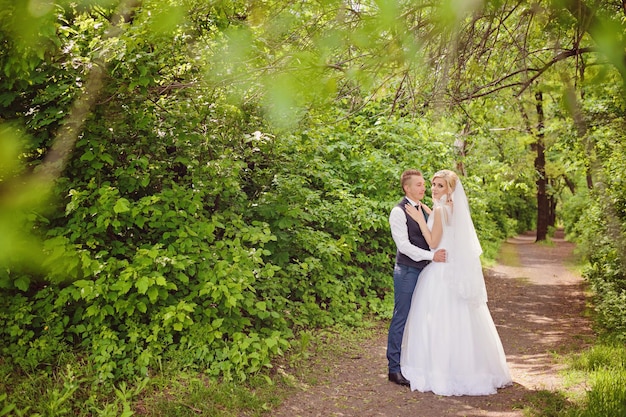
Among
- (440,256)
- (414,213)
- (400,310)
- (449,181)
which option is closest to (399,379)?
(400,310)

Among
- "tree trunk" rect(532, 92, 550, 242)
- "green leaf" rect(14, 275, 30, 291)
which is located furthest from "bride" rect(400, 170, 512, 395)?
"tree trunk" rect(532, 92, 550, 242)

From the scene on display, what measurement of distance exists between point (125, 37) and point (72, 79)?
999 mm

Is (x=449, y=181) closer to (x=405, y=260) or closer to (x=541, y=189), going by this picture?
(x=405, y=260)

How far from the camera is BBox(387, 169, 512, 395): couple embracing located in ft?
18.2

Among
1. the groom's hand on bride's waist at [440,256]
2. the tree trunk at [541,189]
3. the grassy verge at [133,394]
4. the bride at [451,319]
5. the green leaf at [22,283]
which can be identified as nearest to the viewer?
the grassy verge at [133,394]

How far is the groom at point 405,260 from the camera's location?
5875mm

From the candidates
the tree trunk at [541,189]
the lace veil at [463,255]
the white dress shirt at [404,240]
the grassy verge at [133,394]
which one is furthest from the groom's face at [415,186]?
the tree trunk at [541,189]

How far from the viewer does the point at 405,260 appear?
6.01m

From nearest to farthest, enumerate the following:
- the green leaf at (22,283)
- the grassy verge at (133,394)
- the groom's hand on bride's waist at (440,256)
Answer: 1. the grassy verge at (133,394)
2. the green leaf at (22,283)
3. the groom's hand on bride's waist at (440,256)

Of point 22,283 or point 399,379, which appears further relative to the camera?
point 399,379

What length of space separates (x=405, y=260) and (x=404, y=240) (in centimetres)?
24

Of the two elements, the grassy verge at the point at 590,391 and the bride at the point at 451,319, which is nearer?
the grassy verge at the point at 590,391

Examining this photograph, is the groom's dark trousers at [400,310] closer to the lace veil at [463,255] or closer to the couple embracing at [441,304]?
the couple embracing at [441,304]

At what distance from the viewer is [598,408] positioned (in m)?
4.44
